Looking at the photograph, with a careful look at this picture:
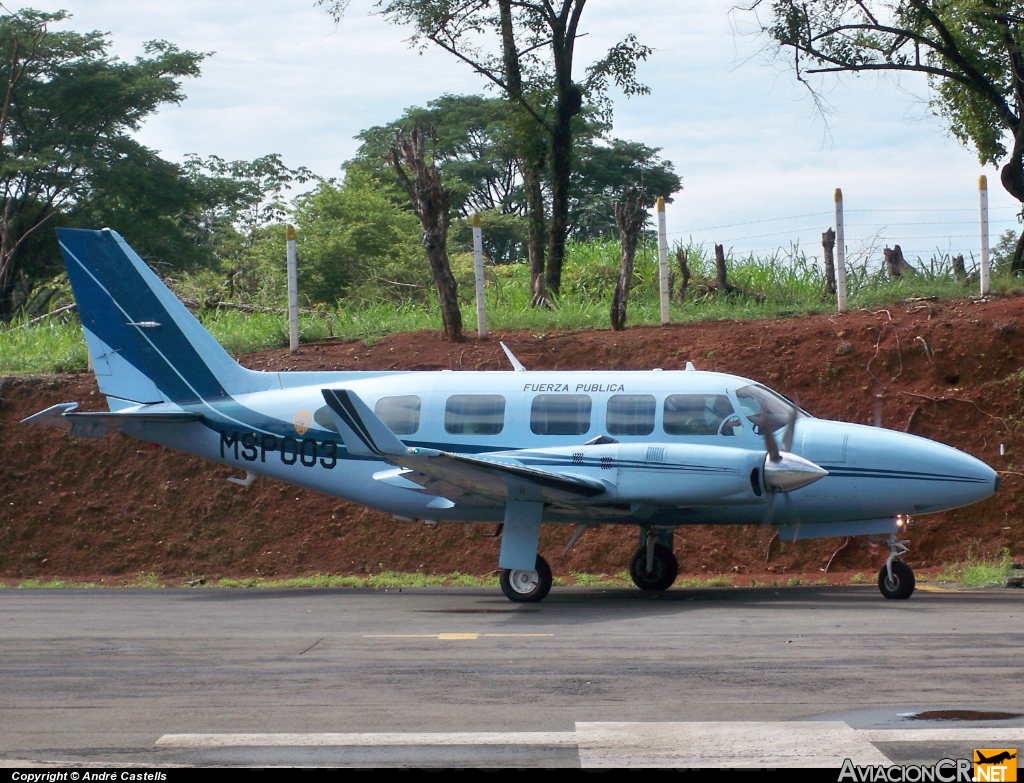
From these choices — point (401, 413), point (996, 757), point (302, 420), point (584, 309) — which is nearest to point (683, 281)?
point (584, 309)

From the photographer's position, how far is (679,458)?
11992 mm

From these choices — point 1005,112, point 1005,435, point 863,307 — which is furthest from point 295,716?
point 1005,112

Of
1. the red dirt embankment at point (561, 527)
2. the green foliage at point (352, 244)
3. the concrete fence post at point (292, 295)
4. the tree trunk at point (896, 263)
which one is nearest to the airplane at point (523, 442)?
the red dirt embankment at point (561, 527)

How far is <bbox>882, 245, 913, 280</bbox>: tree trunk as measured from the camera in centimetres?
2056

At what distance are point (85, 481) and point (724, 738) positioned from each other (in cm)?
1448

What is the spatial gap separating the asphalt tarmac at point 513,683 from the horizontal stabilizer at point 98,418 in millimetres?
2816

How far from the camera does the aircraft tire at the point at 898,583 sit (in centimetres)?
1198

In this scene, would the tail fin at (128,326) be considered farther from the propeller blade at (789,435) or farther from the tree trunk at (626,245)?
the propeller blade at (789,435)

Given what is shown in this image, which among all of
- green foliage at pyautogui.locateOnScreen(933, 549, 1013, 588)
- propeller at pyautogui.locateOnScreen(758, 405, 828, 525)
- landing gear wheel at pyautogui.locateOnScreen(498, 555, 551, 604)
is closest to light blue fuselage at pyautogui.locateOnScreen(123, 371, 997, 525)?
propeller at pyautogui.locateOnScreen(758, 405, 828, 525)

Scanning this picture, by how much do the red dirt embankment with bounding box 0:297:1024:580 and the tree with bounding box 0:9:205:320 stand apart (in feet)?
51.0

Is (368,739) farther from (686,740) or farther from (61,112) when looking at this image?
(61,112)

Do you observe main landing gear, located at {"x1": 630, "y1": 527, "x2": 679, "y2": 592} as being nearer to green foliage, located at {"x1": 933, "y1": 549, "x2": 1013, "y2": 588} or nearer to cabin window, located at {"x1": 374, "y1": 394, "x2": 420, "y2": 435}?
cabin window, located at {"x1": 374, "y1": 394, "x2": 420, "y2": 435}

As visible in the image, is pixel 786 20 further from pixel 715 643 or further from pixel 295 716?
pixel 295 716

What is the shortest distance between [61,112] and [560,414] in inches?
1031
